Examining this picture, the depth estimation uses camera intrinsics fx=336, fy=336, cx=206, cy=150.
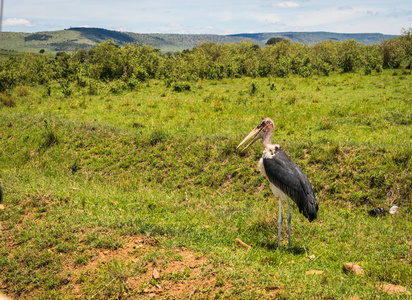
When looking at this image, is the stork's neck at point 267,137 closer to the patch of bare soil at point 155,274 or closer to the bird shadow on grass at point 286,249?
the bird shadow on grass at point 286,249

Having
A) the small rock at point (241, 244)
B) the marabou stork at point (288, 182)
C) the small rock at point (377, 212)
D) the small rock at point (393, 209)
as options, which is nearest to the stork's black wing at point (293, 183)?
the marabou stork at point (288, 182)

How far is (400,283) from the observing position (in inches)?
182

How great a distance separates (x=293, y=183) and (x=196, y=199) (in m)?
3.37

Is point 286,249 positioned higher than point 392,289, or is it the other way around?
point 392,289

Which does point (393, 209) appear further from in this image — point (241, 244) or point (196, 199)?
point (196, 199)

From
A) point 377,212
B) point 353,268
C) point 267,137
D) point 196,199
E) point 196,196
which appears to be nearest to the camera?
point 353,268

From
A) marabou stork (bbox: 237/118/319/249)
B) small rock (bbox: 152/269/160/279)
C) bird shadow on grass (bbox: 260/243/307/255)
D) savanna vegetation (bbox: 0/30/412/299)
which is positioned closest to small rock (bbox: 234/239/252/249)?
savanna vegetation (bbox: 0/30/412/299)

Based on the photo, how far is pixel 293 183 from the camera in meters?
5.86

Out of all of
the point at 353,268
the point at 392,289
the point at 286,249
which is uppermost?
the point at 392,289

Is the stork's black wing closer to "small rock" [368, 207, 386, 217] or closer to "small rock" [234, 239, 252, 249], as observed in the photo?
"small rock" [234, 239, 252, 249]

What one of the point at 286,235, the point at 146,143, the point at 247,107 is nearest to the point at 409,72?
the point at 247,107

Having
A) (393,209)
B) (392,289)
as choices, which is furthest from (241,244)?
(393,209)

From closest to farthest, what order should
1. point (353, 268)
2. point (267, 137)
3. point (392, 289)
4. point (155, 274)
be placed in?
point (392, 289)
point (155, 274)
point (353, 268)
point (267, 137)

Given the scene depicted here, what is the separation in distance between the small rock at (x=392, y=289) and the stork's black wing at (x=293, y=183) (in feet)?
5.12
